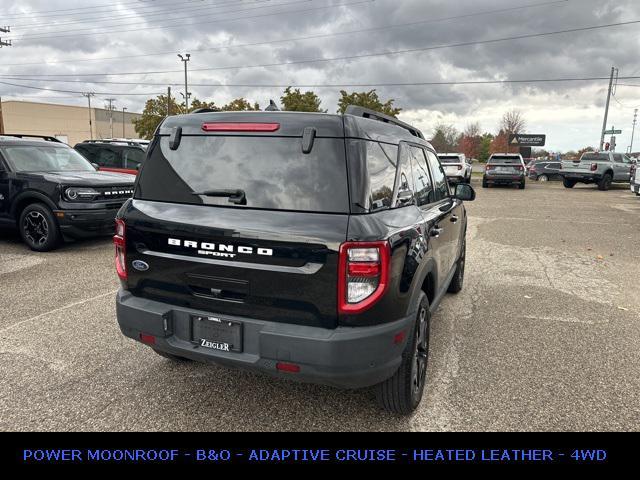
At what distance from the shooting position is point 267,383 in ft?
10.7

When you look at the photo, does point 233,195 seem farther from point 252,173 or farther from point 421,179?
point 421,179

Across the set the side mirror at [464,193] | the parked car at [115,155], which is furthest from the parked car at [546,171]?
the side mirror at [464,193]

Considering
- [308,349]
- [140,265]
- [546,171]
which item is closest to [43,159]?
[140,265]

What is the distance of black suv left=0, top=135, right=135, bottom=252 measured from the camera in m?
6.89

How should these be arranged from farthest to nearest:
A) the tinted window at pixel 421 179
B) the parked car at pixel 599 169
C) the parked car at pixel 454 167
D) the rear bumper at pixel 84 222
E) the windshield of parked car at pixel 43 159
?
the parked car at pixel 599 169, the parked car at pixel 454 167, the windshield of parked car at pixel 43 159, the rear bumper at pixel 84 222, the tinted window at pixel 421 179

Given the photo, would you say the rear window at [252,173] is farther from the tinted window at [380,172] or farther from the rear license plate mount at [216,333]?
the rear license plate mount at [216,333]

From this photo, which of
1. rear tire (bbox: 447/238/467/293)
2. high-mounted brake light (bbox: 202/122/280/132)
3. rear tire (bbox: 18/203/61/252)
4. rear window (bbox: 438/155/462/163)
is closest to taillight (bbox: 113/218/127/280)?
high-mounted brake light (bbox: 202/122/280/132)

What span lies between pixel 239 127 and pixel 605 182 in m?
24.7

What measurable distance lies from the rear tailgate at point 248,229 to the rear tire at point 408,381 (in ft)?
2.17

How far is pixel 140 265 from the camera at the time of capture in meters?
2.73

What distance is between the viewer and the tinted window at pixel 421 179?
3.29 m

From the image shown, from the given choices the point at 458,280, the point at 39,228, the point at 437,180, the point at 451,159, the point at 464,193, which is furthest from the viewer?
the point at 451,159
